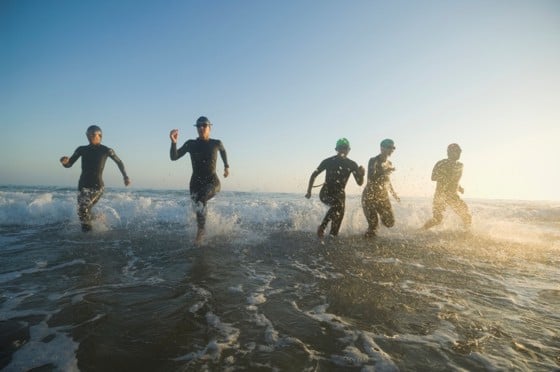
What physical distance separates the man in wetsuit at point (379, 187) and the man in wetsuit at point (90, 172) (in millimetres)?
6279

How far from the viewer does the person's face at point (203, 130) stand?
21.0ft

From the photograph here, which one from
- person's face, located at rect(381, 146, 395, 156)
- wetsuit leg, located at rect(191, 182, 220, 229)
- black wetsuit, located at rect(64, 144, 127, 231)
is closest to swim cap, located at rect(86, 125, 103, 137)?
black wetsuit, located at rect(64, 144, 127, 231)

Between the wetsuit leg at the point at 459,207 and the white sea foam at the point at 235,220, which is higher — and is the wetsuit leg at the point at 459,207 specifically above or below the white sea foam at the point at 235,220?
above

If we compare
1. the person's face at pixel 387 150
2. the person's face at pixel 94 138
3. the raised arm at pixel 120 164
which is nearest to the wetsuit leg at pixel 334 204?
the person's face at pixel 387 150

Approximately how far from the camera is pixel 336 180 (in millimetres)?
7145

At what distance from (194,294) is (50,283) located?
1860 mm

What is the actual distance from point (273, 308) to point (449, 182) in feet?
24.2

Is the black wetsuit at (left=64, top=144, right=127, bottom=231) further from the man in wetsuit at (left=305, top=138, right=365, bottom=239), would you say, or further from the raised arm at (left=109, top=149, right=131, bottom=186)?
the man in wetsuit at (left=305, top=138, right=365, bottom=239)

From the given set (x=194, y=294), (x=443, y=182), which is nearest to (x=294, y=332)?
(x=194, y=294)

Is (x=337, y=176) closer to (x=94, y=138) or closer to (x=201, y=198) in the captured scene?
(x=201, y=198)

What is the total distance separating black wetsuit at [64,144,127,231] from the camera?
22.6 ft

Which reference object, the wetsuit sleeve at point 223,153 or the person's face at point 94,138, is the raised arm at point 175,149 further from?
the person's face at point 94,138

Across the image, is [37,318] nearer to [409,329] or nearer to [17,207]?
[409,329]

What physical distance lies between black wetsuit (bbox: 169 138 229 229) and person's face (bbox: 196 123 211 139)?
0.36ft
